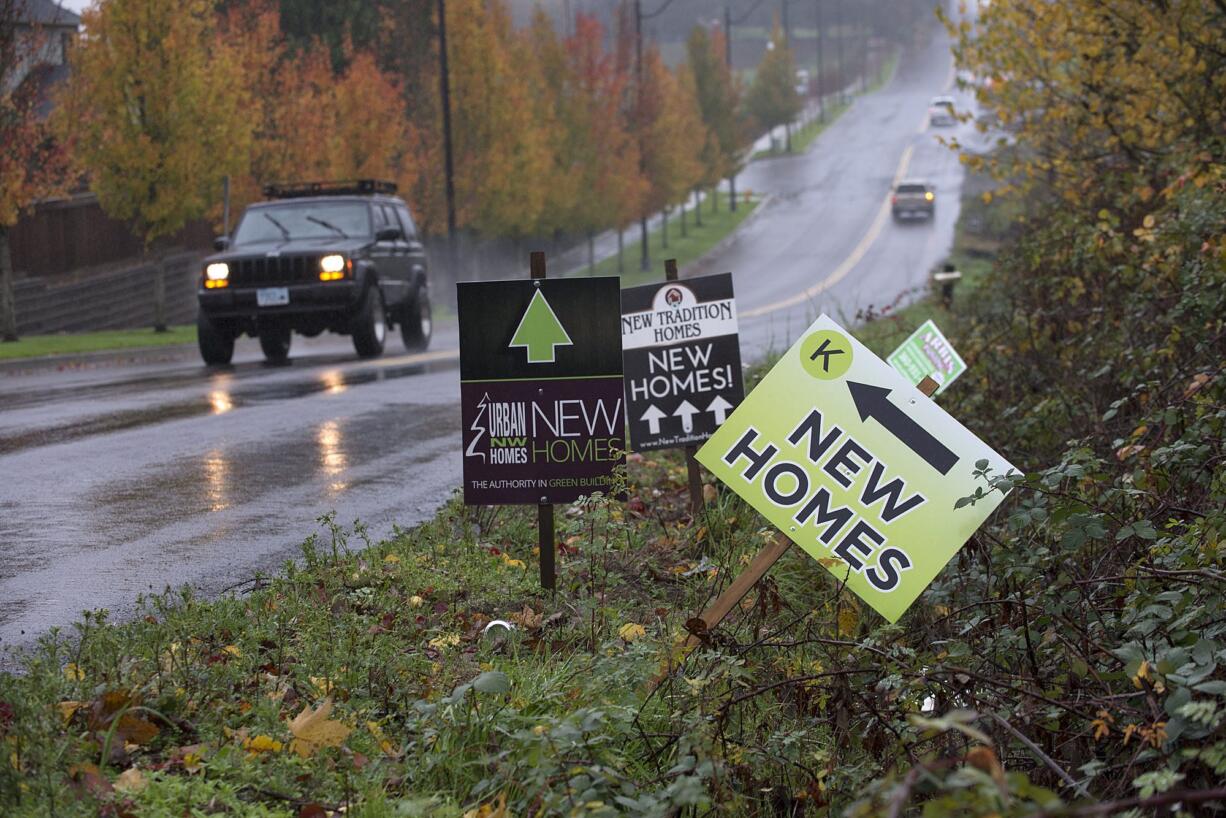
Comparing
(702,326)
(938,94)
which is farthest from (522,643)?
(938,94)

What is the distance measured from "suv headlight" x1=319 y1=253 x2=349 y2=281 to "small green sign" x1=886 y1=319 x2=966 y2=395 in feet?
34.7

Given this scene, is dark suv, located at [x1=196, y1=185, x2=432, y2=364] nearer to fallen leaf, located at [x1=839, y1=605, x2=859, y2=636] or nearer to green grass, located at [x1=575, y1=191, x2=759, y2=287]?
fallen leaf, located at [x1=839, y1=605, x2=859, y2=636]

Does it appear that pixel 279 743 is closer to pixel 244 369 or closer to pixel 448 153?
pixel 244 369

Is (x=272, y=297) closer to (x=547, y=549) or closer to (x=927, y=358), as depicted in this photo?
(x=927, y=358)

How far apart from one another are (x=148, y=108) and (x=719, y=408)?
22212 millimetres

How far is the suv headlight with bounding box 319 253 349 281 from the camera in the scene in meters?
18.2

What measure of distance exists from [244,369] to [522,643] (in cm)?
1301

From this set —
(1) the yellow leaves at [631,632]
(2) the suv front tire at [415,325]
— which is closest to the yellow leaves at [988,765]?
(1) the yellow leaves at [631,632]

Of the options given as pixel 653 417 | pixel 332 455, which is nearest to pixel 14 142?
pixel 332 455

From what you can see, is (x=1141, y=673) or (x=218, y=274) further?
(x=218, y=274)

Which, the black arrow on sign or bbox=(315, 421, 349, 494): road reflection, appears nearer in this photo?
the black arrow on sign

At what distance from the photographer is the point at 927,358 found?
8.95 metres

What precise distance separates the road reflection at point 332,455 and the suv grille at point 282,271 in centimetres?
650

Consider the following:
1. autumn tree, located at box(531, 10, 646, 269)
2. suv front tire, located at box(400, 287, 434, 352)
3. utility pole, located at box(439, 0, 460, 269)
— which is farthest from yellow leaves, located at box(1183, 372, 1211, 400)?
autumn tree, located at box(531, 10, 646, 269)
